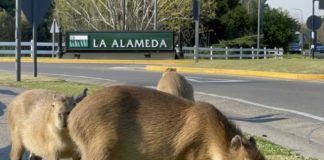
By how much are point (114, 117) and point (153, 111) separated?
0.23 metres

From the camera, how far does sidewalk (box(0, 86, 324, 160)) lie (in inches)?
380

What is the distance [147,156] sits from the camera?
402 centimetres

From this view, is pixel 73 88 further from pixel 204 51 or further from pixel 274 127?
pixel 204 51

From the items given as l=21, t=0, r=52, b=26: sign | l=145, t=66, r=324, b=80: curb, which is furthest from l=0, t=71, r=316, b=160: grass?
l=145, t=66, r=324, b=80: curb

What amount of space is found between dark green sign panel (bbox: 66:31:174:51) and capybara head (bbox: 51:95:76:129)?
3447 cm

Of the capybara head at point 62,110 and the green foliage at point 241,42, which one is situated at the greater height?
the green foliage at point 241,42

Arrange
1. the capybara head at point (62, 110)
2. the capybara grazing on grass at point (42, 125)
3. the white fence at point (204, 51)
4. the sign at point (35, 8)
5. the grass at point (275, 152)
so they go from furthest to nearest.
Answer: the white fence at point (204, 51) < the sign at point (35, 8) < the grass at point (275, 152) < the capybara grazing on grass at point (42, 125) < the capybara head at point (62, 110)

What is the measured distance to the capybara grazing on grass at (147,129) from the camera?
3945 millimetres

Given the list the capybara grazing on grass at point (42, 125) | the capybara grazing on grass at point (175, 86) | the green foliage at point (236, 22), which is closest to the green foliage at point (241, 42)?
the green foliage at point (236, 22)

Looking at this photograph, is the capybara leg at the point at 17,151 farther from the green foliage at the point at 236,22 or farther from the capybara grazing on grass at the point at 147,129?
the green foliage at the point at 236,22

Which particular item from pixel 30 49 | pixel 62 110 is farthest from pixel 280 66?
pixel 62 110

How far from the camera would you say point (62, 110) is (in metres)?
5.75

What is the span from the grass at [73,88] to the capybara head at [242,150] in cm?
440

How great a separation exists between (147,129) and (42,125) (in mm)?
2800
